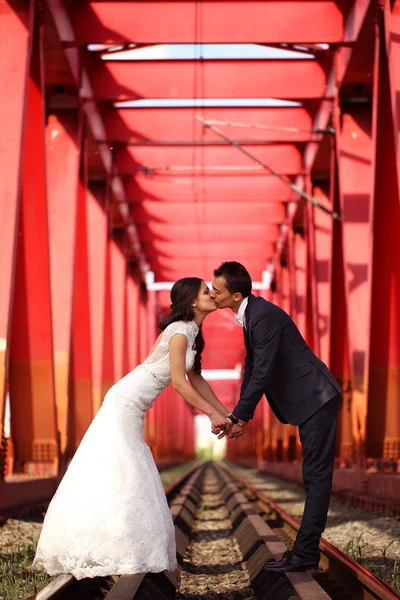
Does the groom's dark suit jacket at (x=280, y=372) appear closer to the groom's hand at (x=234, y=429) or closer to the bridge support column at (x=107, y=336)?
the groom's hand at (x=234, y=429)

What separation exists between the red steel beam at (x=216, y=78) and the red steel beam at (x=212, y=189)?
5.76 metres

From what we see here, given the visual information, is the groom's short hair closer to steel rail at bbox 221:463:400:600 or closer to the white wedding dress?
the white wedding dress

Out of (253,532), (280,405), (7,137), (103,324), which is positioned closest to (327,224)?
(103,324)

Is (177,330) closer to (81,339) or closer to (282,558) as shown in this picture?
(282,558)

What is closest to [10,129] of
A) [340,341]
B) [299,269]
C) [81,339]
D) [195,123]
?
[81,339]

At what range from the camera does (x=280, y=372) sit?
4867 mm

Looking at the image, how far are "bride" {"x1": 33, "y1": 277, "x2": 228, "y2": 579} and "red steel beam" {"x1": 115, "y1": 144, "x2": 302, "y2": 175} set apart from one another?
44.6 feet

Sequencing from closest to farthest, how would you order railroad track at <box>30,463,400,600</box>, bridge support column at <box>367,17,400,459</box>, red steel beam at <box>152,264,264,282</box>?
railroad track at <box>30,463,400,600</box> → bridge support column at <box>367,17,400,459</box> → red steel beam at <box>152,264,264,282</box>

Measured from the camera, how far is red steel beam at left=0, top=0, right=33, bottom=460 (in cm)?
857

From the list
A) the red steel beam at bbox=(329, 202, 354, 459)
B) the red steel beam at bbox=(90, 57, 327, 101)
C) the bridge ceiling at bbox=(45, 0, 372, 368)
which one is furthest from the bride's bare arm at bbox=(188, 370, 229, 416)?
the red steel beam at bbox=(90, 57, 327, 101)

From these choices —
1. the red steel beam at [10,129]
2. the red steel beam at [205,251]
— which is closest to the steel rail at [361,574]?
the red steel beam at [10,129]

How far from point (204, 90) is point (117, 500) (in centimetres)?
1060

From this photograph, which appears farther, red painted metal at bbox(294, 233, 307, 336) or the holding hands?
red painted metal at bbox(294, 233, 307, 336)

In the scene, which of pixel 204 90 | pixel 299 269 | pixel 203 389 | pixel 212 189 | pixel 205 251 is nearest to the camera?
pixel 203 389
